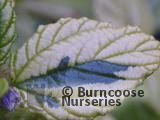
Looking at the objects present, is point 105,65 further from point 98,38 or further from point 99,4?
point 99,4

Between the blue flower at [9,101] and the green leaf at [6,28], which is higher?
the green leaf at [6,28]

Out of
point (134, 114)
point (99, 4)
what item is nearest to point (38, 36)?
point (99, 4)

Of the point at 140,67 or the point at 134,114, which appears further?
the point at 134,114

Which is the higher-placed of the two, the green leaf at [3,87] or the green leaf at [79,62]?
the green leaf at [79,62]

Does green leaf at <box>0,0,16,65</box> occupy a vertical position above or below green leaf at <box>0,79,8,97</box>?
above
